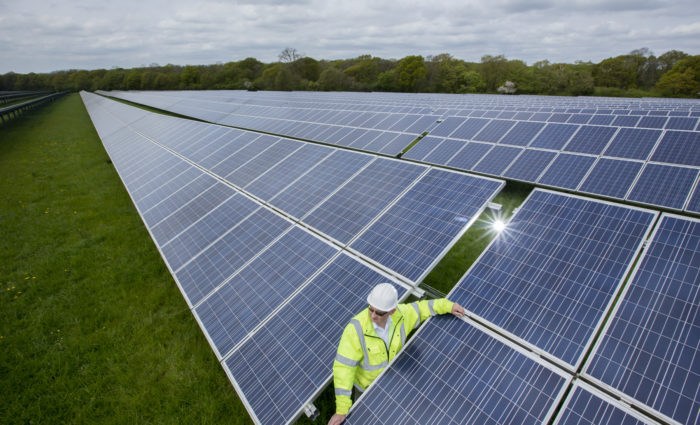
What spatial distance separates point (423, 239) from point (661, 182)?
639 cm

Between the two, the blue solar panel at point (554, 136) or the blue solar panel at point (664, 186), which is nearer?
the blue solar panel at point (664, 186)

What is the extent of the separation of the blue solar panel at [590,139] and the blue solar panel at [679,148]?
1304mm

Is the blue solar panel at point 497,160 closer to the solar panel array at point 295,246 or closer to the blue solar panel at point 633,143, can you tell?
the blue solar panel at point 633,143

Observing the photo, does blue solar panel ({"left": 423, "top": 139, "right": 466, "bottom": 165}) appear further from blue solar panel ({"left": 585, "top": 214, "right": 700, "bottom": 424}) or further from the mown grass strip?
the mown grass strip

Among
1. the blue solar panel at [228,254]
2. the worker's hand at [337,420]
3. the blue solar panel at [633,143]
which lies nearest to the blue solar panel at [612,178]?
the blue solar panel at [633,143]

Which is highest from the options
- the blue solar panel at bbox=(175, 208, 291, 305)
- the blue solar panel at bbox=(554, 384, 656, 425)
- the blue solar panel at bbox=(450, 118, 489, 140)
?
the blue solar panel at bbox=(450, 118, 489, 140)

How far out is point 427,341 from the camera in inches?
165

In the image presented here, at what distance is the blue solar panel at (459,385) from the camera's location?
3.37 metres

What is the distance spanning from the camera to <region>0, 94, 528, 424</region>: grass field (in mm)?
6004

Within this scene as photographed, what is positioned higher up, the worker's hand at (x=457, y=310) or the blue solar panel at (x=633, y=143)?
the blue solar panel at (x=633, y=143)

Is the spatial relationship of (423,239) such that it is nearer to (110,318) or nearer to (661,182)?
(661,182)

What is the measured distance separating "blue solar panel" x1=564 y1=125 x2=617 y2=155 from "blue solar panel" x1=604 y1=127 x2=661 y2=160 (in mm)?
248

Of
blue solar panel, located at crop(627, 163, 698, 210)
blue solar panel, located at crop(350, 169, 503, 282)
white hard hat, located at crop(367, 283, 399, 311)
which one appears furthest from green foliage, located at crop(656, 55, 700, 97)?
white hard hat, located at crop(367, 283, 399, 311)

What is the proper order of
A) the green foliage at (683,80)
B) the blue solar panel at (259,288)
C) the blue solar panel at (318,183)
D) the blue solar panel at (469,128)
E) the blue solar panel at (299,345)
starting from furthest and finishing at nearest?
the green foliage at (683,80) → the blue solar panel at (469,128) → the blue solar panel at (318,183) → the blue solar panel at (259,288) → the blue solar panel at (299,345)
